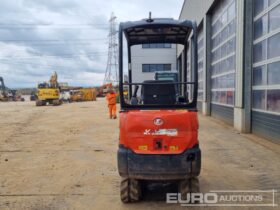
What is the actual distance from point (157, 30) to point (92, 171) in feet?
11.1

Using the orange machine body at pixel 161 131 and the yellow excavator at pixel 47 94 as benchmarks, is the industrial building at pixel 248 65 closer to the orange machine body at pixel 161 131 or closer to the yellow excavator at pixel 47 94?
the orange machine body at pixel 161 131

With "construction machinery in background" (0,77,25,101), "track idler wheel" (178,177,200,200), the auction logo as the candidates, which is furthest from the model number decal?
"construction machinery in background" (0,77,25,101)

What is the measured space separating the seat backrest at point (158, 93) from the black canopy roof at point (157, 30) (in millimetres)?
908

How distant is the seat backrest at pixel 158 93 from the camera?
552 centimetres

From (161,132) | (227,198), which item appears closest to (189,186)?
(227,198)

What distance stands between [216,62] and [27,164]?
1267cm

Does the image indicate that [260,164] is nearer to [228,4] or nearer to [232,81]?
[232,81]

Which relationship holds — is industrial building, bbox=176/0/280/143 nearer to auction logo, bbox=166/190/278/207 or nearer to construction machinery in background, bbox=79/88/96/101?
auction logo, bbox=166/190/278/207

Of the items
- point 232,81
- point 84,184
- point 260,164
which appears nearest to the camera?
point 84,184

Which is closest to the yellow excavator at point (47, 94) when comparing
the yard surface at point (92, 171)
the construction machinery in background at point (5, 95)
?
the construction machinery in background at point (5, 95)

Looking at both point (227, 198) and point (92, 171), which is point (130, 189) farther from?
point (92, 171)

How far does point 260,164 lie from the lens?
297 inches

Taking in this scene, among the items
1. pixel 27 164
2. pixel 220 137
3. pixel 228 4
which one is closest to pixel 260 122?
pixel 220 137

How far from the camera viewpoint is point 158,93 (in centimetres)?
556
